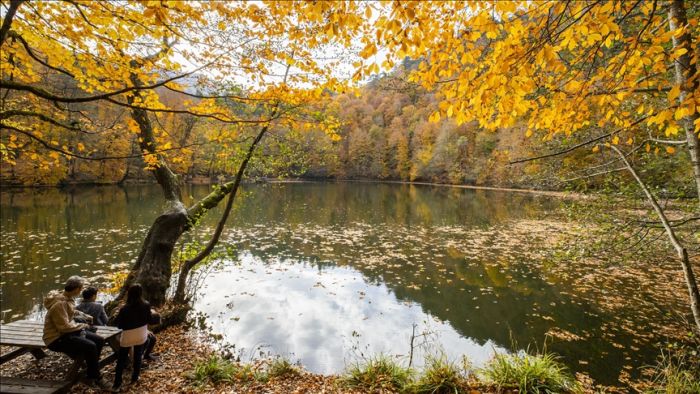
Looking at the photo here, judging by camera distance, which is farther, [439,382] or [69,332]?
[439,382]

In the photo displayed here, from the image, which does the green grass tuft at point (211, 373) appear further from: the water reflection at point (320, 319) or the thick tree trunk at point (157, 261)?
the thick tree trunk at point (157, 261)

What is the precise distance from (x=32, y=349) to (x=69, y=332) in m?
0.99

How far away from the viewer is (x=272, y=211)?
28359 millimetres

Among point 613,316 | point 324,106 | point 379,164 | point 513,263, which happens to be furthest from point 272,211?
point 379,164

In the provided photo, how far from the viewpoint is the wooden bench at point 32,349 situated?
4391 millimetres

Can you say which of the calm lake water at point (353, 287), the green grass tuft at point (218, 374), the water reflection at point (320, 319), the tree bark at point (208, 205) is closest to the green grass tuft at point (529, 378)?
the calm lake water at point (353, 287)

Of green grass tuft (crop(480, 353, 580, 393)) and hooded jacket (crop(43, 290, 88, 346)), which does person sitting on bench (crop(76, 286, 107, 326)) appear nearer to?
hooded jacket (crop(43, 290, 88, 346))

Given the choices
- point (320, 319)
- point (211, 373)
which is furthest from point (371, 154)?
point (211, 373)

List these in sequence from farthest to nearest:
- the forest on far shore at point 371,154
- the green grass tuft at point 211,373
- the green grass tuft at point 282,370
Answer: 1. the forest on far shore at point 371,154
2. the green grass tuft at point 282,370
3. the green grass tuft at point 211,373

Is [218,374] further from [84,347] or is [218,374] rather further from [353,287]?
[353,287]

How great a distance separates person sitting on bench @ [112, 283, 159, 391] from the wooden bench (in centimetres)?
34

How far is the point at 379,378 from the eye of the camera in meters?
5.58

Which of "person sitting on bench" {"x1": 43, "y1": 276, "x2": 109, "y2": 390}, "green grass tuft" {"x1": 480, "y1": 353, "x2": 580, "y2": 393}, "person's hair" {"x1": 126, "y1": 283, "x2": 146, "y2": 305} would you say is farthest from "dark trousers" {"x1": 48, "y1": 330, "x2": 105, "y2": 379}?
"green grass tuft" {"x1": 480, "y1": 353, "x2": 580, "y2": 393}

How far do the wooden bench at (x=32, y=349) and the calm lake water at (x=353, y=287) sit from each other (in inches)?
112
